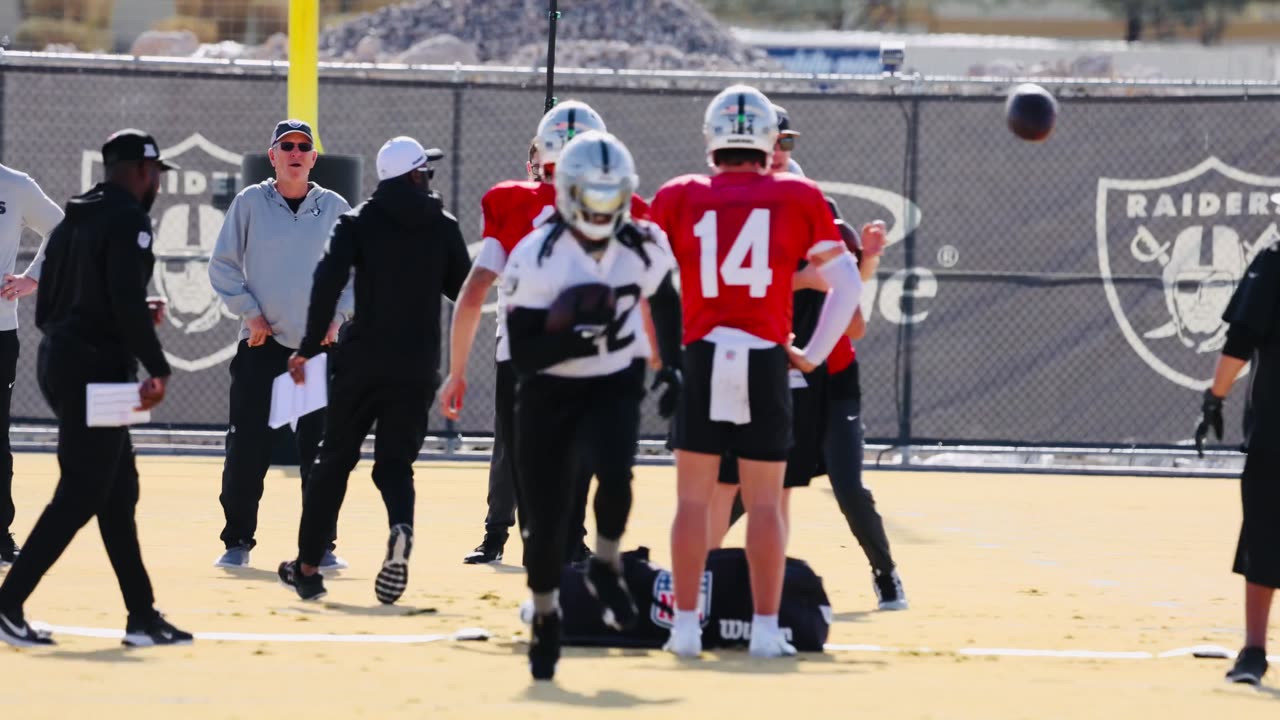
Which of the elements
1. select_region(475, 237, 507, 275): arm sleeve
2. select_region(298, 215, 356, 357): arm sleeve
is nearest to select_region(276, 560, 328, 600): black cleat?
select_region(298, 215, 356, 357): arm sleeve

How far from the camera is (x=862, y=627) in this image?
8.50 meters

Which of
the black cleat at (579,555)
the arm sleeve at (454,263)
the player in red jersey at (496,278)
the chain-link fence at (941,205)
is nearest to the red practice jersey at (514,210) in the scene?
the player in red jersey at (496,278)

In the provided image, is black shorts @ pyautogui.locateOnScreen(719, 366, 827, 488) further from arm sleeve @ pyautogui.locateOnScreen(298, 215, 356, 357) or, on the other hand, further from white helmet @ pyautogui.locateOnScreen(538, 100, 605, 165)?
arm sleeve @ pyautogui.locateOnScreen(298, 215, 356, 357)

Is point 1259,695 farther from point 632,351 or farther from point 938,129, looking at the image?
point 938,129

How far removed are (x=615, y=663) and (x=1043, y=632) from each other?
6.55 feet

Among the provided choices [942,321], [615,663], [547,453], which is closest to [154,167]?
[547,453]

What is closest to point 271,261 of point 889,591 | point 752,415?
point 889,591

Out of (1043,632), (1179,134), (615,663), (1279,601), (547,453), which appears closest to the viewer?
(547,453)

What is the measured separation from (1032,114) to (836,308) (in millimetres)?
6513

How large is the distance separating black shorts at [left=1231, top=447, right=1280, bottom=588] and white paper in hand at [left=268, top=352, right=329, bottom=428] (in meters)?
3.75

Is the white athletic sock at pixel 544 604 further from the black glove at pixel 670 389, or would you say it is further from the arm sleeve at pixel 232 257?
the arm sleeve at pixel 232 257

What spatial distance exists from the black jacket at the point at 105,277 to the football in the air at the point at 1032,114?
7.75m

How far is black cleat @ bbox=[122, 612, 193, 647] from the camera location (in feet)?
24.5

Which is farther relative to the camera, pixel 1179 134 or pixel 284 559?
pixel 1179 134
